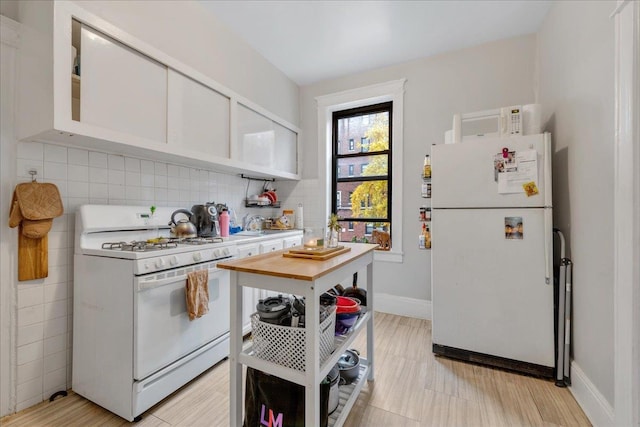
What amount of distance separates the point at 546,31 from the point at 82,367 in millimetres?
4244

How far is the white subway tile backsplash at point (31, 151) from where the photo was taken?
154cm

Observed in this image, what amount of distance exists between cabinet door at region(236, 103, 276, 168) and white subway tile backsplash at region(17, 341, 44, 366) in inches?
73.3

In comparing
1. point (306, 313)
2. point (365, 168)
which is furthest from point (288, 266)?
point (365, 168)

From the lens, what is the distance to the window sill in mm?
3029

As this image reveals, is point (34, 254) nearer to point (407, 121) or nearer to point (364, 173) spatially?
point (364, 173)

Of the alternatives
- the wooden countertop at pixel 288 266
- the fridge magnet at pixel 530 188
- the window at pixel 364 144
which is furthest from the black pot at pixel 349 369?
the window at pixel 364 144

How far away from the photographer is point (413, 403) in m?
1.62

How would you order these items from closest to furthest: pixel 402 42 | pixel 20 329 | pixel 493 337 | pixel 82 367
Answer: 1. pixel 20 329
2. pixel 82 367
3. pixel 493 337
4. pixel 402 42

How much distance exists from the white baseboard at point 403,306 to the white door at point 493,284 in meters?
0.76

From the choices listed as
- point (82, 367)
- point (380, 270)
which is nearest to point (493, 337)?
point (380, 270)

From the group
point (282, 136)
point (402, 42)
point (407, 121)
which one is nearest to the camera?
point (402, 42)

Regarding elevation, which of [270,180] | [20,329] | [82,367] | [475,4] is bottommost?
[82,367]

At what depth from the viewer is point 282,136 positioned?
128 inches

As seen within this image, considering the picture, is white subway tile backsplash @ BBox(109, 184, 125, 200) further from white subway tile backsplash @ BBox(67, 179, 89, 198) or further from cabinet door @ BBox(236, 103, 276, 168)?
cabinet door @ BBox(236, 103, 276, 168)
